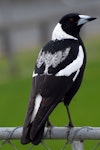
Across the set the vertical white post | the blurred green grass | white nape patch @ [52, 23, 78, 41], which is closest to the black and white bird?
white nape patch @ [52, 23, 78, 41]

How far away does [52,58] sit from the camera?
19.6ft

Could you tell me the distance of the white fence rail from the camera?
4.90 metres

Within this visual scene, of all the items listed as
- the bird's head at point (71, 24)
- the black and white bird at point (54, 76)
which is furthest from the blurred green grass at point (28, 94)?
the black and white bird at point (54, 76)

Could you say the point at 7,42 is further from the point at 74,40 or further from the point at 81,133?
the point at 81,133

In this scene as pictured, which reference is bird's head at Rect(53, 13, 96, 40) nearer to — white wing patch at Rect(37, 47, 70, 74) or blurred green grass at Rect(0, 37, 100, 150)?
white wing patch at Rect(37, 47, 70, 74)

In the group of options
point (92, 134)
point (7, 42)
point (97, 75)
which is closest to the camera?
point (92, 134)

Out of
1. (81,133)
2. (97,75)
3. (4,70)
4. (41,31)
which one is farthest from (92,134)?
(41,31)

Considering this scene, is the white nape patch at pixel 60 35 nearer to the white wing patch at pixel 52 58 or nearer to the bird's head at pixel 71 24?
the bird's head at pixel 71 24

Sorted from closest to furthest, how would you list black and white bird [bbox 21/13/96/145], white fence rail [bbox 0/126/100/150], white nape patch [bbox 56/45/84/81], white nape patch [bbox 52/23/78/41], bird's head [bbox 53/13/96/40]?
white fence rail [bbox 0/126/100/150] → black and white bird [bbox 21/13/96/145] → white nape patch [bbox 56/45/84/81] → white nape patch [bbox 52/23/78/41] → bird's head [bbox 53/13/96/40]

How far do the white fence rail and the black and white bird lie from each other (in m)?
0.09

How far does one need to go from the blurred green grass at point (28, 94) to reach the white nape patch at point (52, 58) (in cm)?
278

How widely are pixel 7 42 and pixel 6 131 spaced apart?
39.5 feet

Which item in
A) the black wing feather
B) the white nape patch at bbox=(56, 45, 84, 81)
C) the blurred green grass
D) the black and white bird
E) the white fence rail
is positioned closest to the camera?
the white fence rail

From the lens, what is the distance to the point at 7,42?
56.0ft
